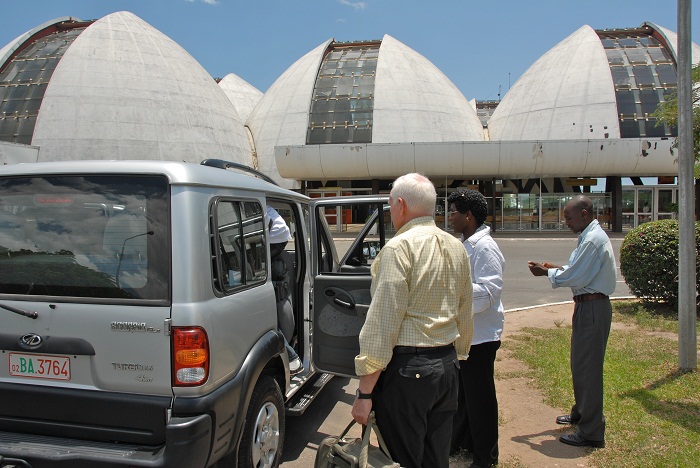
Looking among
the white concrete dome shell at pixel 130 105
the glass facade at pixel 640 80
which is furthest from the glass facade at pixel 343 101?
the glass facade at pixel 640 80

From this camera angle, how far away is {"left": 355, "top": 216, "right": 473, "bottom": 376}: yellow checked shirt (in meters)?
2.31

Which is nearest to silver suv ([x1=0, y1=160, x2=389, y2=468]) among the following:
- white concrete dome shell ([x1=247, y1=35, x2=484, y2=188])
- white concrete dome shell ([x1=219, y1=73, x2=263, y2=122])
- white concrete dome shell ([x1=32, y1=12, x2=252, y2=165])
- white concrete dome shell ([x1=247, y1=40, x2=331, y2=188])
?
white concrete dome shell ([x1=32, y1=12, x2=252, y2=165])

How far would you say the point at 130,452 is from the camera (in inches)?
101

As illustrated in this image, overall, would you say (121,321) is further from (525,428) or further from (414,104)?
(414,104)

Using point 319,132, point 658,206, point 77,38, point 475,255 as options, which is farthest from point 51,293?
point 77,38

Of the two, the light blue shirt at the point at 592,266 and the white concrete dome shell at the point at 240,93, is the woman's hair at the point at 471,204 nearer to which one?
the light blue shirt at the point at 592,266

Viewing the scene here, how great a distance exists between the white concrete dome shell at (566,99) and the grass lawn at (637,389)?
1135 inches

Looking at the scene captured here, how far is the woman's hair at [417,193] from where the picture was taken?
2.50 meters

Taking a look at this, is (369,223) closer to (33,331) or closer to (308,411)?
(308,411)

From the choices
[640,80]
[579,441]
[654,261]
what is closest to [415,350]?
[579,441]

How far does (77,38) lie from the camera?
3531 centimetres

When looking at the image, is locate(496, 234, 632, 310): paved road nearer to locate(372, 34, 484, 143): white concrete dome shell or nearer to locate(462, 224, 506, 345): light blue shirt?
locate(462, 224, 506, 345): light blue shirt

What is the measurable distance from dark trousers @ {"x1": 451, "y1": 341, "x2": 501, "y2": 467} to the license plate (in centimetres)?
246

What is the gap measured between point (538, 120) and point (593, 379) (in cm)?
3478
